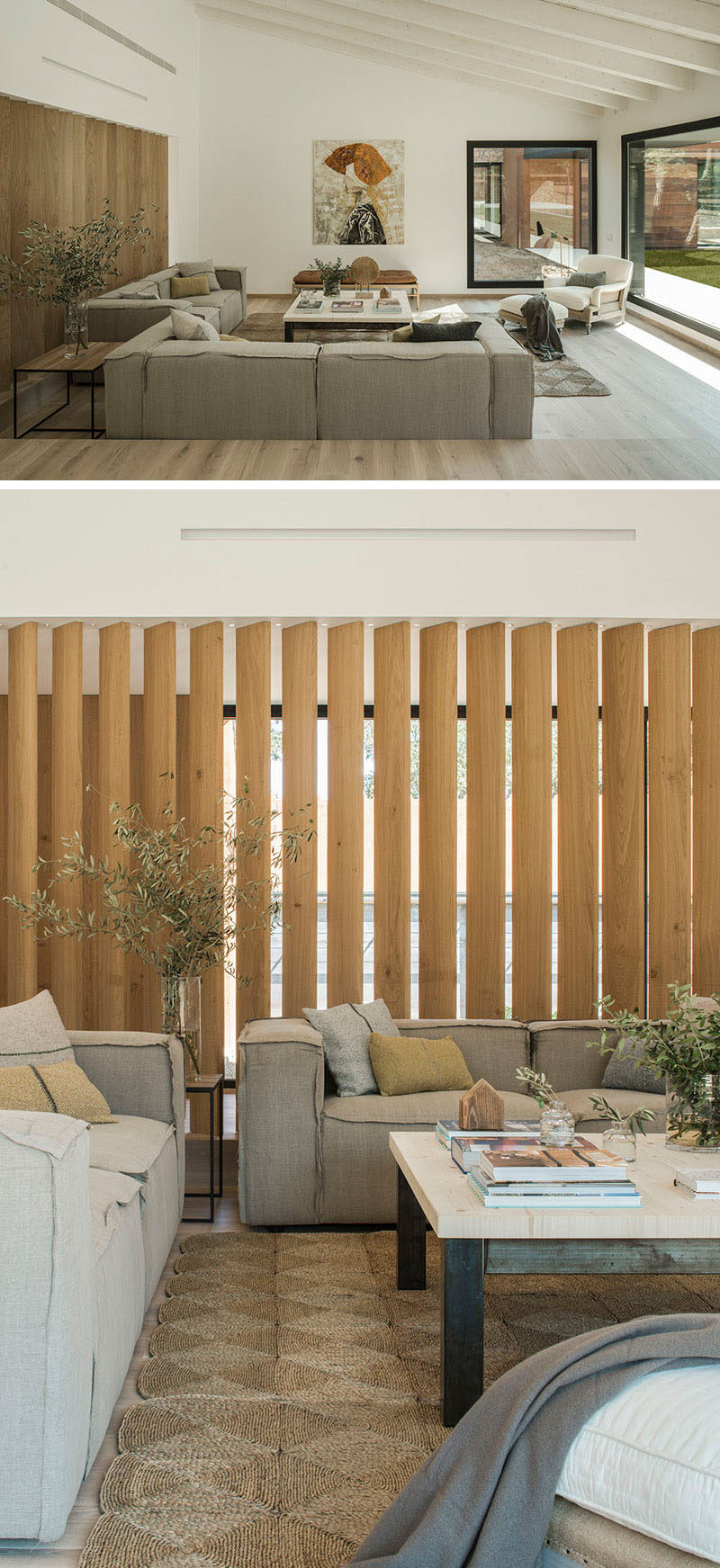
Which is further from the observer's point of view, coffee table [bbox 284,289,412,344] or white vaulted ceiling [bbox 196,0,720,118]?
coffee table [bbox 284,289,412,344]

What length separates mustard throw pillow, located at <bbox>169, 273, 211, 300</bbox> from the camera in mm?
4996

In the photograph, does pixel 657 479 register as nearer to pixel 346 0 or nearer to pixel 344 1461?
pixel 346 0

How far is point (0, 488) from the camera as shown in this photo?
5977 mm

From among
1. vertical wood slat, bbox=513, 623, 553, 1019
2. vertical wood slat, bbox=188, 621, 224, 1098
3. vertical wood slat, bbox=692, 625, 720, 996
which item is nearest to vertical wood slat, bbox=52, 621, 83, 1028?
vertical wood slat, bbox=188, 621, 224, 1098

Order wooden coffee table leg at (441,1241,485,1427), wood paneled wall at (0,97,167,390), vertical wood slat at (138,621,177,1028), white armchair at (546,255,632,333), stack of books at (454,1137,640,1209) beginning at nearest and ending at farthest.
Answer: wooden coffee table leg at (441,1241,485,1427)
stack of books at (454,1137,640,1209)
white armchair at (546,255,632,333)
wood paneled wall at (0,97,167,390)
vertical wood slat at (138,621,177,1028)

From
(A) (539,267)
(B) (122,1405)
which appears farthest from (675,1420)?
(A) (539,267)

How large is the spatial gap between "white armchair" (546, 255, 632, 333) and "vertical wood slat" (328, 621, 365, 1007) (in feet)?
5.92

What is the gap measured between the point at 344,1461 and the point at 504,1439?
1.00 meters

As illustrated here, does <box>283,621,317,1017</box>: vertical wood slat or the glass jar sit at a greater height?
<box>283,621,317,1017</box>: vertical wood slat

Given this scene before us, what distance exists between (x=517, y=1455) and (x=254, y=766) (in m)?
4.15

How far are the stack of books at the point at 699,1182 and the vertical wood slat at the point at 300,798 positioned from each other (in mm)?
2699

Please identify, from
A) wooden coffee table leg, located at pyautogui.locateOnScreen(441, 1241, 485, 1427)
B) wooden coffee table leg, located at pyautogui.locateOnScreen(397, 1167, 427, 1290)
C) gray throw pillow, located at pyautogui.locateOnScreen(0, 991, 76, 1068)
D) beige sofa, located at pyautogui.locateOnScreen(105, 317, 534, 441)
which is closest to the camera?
wooden coffee table leg, located at pyautogui.locateOnScreen(441, 1241, 485, 1427)

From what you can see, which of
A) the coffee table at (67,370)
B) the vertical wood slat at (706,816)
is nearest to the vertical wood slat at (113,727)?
the coffee table at (67,370)

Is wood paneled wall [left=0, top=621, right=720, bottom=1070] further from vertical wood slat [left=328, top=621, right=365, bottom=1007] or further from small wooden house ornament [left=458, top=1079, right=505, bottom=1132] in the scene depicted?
small wooden house ornament [left=458, top=1079, right=505, bottom=1132]
